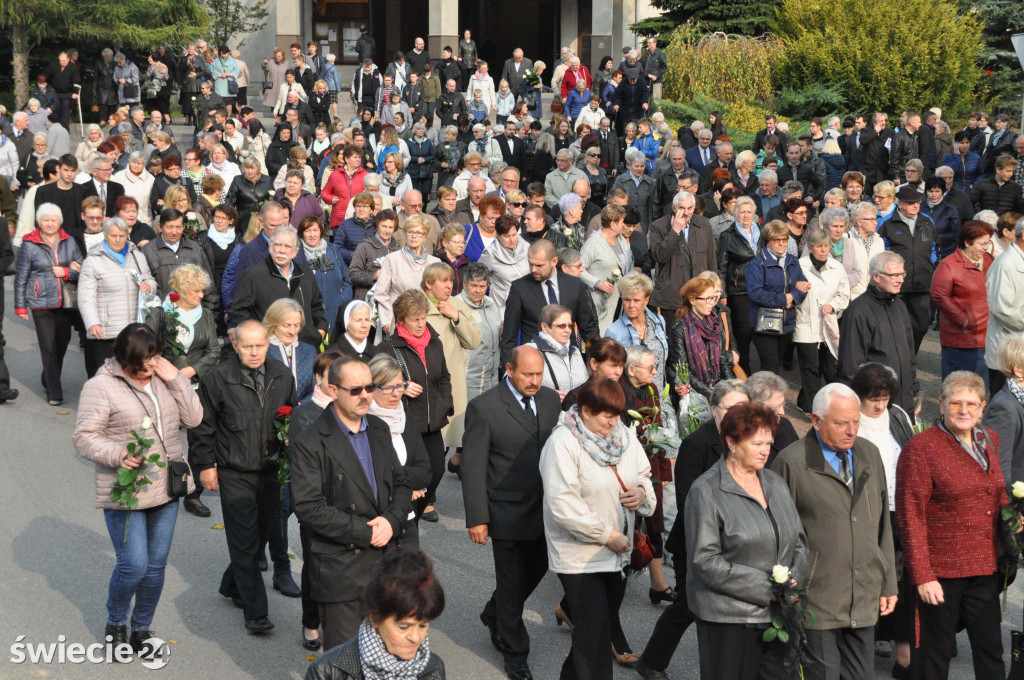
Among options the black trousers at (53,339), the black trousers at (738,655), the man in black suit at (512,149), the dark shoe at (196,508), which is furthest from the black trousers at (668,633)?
the man in black suit at (512,149)

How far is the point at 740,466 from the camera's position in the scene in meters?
5.87

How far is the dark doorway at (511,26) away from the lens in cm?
4394

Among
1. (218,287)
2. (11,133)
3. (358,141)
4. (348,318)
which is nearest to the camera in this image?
(348,318)

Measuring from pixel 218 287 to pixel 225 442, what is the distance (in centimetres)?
592

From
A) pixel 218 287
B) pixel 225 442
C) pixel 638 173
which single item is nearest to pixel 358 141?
pixel 638 173

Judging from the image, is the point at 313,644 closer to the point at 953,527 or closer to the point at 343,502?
the point at 343,502

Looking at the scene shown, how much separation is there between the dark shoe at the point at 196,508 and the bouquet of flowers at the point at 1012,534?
6.03 metres

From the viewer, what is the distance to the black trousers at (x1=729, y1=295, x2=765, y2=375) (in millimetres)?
12438

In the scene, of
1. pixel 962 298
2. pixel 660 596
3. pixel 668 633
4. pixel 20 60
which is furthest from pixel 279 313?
pixel 20 60

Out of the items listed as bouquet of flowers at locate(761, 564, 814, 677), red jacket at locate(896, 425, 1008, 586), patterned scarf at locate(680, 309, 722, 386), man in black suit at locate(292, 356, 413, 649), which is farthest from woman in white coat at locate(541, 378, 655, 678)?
patterned scarf at locate(680, 309, 722, 386)

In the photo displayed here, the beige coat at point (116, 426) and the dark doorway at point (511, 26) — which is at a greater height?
the dark doorway at point (511, 26)

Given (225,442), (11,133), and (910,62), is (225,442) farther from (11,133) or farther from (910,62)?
(910,62)

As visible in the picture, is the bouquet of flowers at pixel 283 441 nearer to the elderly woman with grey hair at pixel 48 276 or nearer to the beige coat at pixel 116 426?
the beige coat at pixel 116 426

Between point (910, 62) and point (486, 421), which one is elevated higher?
point (910, 62)
